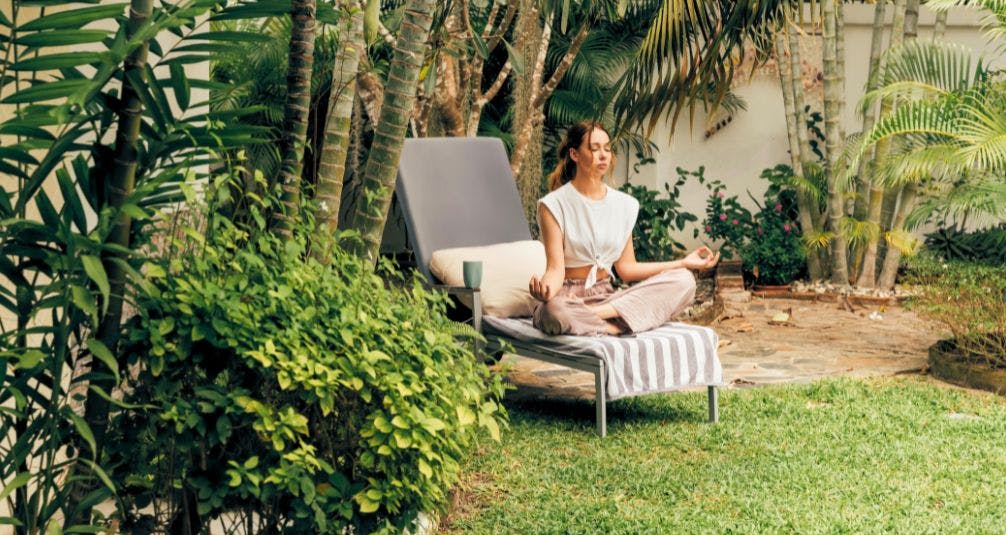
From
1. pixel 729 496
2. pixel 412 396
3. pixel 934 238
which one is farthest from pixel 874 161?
pixel 412 396

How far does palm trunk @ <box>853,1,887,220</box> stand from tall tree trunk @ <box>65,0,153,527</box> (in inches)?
318

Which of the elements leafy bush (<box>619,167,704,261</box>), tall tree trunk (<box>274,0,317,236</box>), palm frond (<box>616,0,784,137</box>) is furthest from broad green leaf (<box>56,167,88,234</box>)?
leafy bush (<box>619,167,704,261</box>)

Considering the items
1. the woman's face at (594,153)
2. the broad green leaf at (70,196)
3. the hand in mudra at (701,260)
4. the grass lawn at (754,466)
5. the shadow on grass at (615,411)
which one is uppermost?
the broad green leaf at (70,196)

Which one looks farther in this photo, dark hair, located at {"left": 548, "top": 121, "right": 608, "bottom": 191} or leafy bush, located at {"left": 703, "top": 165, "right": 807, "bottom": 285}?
leafy bush, located at {"left": 703, "top": 165, "right": 807, "bottom": 285}

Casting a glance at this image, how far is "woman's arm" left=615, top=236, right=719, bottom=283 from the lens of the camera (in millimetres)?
5734

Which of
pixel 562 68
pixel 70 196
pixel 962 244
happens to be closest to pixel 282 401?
pixel 70 196

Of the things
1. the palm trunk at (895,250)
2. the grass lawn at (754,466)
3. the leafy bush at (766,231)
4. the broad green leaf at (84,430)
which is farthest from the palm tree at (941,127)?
the broad green leaf at (84,430)

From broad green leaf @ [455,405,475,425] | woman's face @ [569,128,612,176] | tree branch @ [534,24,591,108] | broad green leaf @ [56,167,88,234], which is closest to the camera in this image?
broad green leaf @ [56,167,88,234]

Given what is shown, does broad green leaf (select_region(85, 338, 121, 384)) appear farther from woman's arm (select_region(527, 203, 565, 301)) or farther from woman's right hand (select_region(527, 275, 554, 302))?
woman's arm (select_region(527, 203, 565, 301))

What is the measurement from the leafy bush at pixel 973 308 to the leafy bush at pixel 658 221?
3580 mm

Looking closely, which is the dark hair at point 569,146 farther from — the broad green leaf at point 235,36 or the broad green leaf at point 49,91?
the broad green leaf at point 49,91

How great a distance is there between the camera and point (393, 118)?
374cm

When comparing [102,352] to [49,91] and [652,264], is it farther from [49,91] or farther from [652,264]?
[652,264]

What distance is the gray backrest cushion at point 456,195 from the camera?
6723 millimetres
